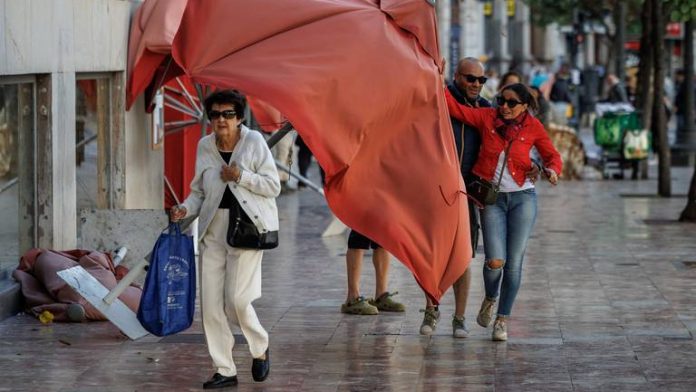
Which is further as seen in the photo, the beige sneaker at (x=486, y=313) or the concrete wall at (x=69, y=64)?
the concrete wall at (x=69, y=64)

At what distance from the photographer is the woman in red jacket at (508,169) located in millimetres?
10391

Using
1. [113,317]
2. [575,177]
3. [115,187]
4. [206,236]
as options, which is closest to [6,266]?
[113,317]

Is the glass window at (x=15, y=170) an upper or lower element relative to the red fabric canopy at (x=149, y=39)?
lower

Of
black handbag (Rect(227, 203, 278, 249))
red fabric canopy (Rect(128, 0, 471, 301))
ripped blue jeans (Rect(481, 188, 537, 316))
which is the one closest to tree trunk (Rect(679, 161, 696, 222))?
ripped blue jeans (Rect(481, 188, 537, 316))

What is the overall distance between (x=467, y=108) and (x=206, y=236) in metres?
2.43

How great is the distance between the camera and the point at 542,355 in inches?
395

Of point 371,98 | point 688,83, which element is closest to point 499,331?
point 371,98

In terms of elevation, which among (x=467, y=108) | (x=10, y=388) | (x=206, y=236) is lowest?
(x=10, y=388)

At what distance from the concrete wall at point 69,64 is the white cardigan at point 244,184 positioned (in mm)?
2883

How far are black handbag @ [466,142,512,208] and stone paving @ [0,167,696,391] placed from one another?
3.11ft

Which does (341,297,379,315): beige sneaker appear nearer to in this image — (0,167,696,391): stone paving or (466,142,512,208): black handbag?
(0,167,696,391): stone paving

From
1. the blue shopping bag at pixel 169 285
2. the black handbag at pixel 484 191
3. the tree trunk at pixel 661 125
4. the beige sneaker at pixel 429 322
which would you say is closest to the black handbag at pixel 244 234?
the blue shopping bag at pixel 169 285

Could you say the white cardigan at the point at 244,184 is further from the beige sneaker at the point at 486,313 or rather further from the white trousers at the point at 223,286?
the beige sneaker at the point at 486,313

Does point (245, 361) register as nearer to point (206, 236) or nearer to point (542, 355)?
point (206, 236)
